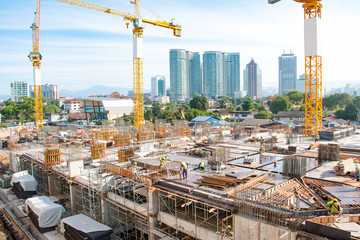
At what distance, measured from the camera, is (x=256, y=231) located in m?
8.52

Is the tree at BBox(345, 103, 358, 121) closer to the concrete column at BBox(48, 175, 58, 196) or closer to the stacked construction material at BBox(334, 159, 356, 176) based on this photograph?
the stacked construction material at BBox(334, 159, 356, 176)

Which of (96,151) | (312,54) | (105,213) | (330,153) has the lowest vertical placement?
(105,213)

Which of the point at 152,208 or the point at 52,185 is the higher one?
the point at 152,208

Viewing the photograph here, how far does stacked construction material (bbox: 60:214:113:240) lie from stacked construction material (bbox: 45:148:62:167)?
7.17m

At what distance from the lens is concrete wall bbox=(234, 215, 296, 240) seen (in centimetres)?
782

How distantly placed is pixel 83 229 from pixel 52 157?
932cm

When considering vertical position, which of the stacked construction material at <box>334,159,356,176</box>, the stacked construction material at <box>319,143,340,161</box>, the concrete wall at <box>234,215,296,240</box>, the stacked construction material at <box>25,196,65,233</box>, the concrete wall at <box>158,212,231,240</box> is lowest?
the stacked construction material at <box>25,196,65,233</box>

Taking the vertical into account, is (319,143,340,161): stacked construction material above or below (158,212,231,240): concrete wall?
above

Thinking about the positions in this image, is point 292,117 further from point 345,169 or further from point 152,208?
point 152,208

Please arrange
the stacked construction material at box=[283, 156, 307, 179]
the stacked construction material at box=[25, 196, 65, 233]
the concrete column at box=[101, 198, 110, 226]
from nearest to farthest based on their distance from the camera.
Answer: the stacked construction material at box=[283, 156, 307, 179]
the concrete column at box=[101, 198, 110, 226]
the stacked construction material at box=[25, 196, 65, 233]

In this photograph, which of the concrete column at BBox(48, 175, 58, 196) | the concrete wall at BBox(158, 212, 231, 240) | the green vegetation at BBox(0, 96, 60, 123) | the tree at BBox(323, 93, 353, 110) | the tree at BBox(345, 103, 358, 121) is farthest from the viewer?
the tree at BBox(323, 93, 353, 110)

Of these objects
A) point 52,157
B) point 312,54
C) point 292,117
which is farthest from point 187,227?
point 292,117

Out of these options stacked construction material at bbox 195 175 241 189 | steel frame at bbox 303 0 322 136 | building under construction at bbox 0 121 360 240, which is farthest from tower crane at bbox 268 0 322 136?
stacked construction material at bbox 195 175 241 189

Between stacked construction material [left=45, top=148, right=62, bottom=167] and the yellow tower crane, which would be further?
the yellow tower crane
